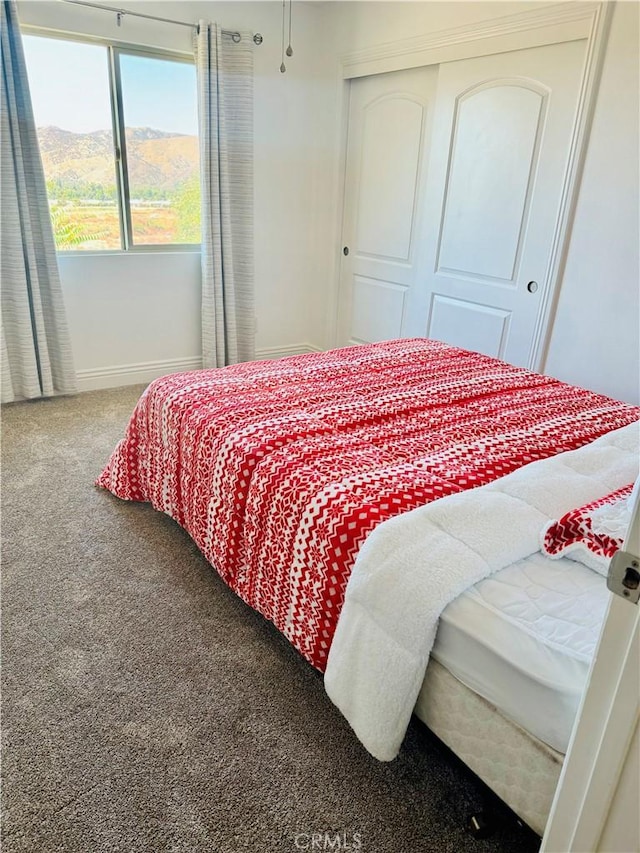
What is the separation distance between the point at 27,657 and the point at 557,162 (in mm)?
3111

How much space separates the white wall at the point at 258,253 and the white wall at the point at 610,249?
6.83 feet

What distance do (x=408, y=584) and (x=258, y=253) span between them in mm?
3501

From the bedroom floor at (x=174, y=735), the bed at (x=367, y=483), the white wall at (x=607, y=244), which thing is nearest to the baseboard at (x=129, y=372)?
the bed at (x=367, y=483)

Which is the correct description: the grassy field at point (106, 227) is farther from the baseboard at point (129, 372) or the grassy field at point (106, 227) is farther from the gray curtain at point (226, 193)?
the baseboard at point (129, 372)

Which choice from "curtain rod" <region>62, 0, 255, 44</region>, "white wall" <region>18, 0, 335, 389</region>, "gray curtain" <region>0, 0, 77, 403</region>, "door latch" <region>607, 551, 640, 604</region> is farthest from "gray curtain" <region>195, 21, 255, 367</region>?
"door latch" <region>607, 551, 640, 604</region>

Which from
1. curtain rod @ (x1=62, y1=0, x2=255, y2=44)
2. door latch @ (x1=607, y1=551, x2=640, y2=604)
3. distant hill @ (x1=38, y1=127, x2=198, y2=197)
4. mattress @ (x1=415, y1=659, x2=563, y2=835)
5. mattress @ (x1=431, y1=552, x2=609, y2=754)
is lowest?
mattress @ (x1=415, y1=659, x2=563, y2=835)

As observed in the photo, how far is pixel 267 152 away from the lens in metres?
3.99

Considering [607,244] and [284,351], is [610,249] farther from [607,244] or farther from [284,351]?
[284,351]

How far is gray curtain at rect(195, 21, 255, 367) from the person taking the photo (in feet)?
11.5

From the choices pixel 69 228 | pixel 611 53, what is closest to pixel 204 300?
pixel 69 228

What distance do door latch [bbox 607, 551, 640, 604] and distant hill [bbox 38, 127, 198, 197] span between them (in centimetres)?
369

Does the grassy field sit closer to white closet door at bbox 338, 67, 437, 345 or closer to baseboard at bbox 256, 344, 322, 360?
baseboard at bbox 256, 344, 322, 360

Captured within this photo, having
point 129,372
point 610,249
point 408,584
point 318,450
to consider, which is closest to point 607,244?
point 610,249

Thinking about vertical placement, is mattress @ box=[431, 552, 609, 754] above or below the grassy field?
below
